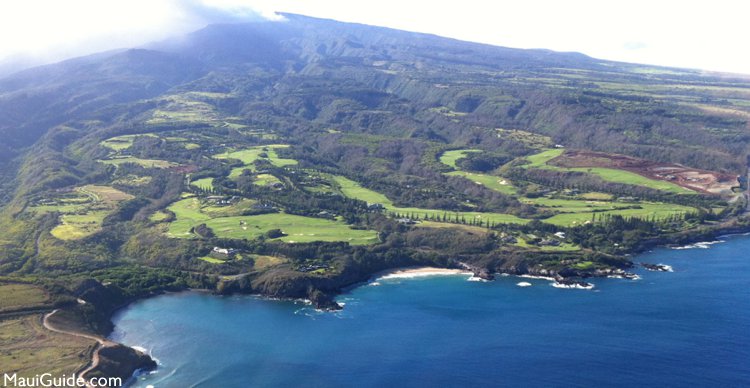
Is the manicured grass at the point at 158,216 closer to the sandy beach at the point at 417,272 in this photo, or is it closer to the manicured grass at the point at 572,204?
the sandy beach at the point at 417,272

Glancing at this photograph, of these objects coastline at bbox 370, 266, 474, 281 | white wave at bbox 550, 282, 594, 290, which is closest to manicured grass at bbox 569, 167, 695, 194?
white wave at bbox 550, 282, 594, 290

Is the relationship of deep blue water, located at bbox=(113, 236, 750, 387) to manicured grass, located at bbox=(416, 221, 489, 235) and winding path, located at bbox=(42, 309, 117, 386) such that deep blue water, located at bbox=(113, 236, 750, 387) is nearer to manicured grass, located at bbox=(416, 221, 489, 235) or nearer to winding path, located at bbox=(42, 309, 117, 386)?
winding path, located at bbox=(42, 309, 117, 386)

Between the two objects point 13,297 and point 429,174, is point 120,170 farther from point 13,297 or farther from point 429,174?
point 13,297

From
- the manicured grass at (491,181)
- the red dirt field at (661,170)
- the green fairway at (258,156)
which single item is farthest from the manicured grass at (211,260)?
the red dirt field at (661,170)

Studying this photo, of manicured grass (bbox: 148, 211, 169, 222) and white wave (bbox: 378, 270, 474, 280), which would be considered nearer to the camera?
white wave (bbox: 378, 270, 474, 280)

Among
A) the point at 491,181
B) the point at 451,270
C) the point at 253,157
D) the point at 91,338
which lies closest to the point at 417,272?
the point at 451,270
